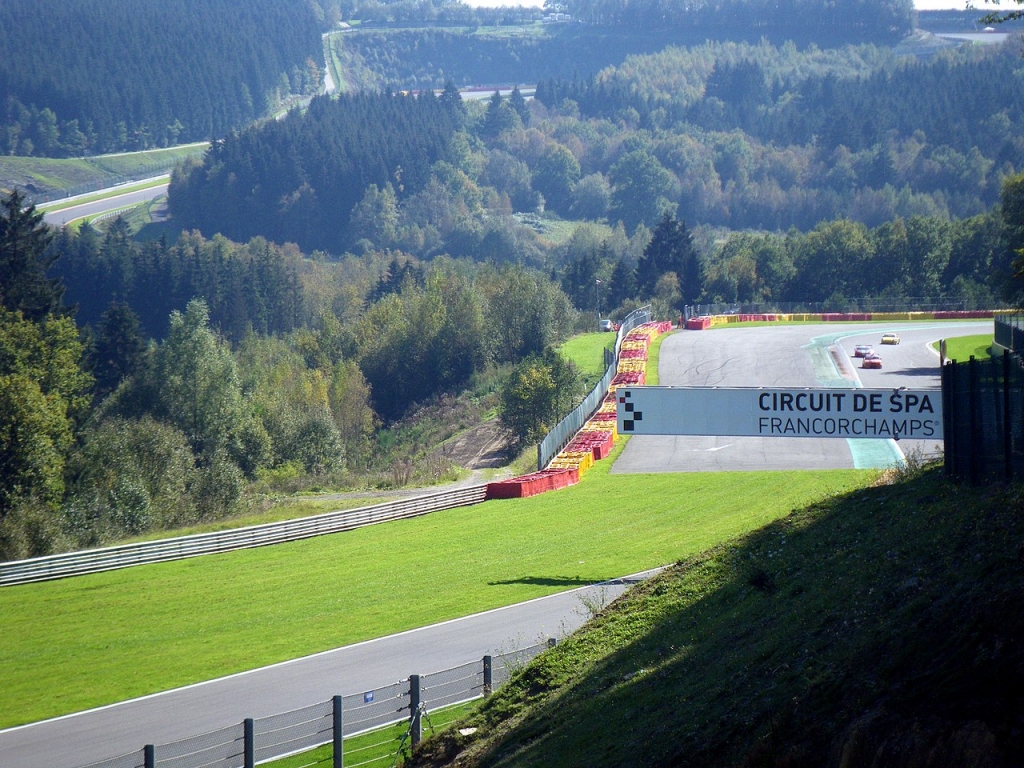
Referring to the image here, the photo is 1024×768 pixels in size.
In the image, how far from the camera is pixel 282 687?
64.5 ft

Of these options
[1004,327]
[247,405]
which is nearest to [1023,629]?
[1004,327]

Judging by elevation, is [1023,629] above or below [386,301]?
above

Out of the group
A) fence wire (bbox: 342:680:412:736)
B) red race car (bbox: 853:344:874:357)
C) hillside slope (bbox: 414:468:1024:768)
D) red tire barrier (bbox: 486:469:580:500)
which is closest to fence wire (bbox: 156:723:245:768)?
fence wire (bbox: 342:680:412:736)

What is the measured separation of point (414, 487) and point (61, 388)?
2849cm

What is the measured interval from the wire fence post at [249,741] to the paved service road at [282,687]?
380cm

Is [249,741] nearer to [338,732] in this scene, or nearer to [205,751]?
[205,751]

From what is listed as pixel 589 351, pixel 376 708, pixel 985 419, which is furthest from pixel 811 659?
pixel 589 351

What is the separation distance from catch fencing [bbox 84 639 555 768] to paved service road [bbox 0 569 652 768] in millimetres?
1777

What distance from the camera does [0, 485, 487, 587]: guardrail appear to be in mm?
30062

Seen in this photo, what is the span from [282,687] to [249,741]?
606 cm

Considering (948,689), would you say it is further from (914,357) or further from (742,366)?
(914,357)

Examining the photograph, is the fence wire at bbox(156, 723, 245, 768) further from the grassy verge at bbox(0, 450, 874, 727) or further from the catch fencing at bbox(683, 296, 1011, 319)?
the catch fencing at bbox(683, 296, 1011, 319)

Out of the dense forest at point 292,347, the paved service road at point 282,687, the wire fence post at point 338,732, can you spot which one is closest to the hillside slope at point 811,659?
the wire fence post at point 338,732

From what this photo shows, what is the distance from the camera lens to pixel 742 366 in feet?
217
